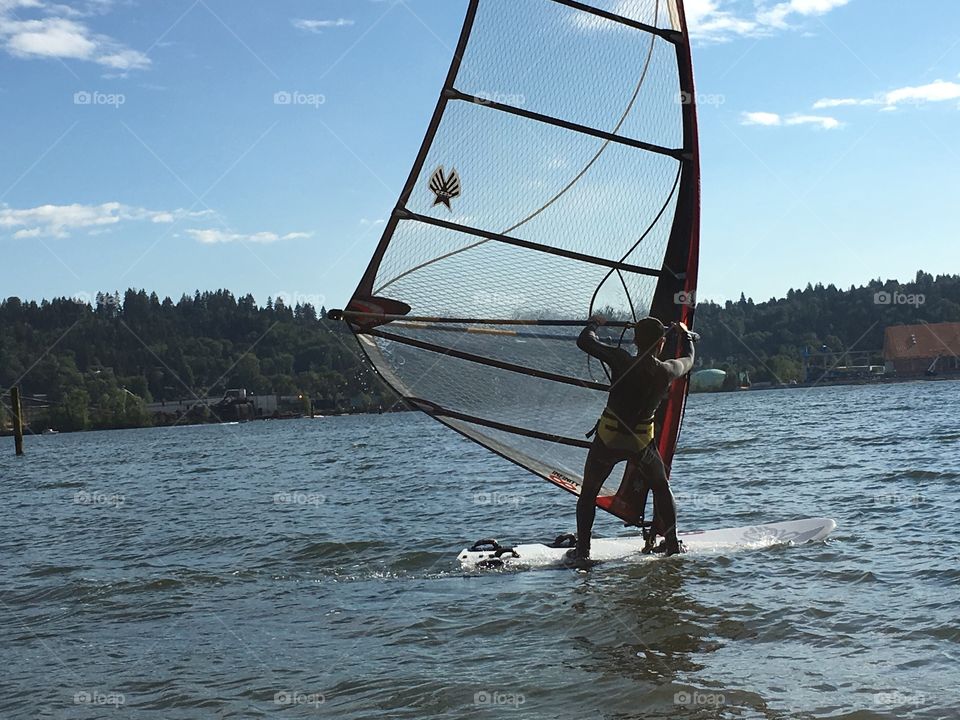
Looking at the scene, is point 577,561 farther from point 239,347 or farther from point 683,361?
point 239,347

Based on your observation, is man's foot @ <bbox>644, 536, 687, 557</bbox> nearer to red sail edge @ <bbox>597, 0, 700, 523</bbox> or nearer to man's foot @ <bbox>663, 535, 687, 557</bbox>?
man's foot @ <bbox>663, 535, 687, 557</bbox>

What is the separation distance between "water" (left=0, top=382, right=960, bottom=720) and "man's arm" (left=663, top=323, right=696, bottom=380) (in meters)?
1.65

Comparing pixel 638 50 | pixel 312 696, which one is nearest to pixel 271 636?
pixel 312 696

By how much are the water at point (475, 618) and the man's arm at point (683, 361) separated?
1653 mm

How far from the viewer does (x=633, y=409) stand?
26.9ft

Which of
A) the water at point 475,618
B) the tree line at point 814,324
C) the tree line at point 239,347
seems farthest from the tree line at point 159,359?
the water at point 475,618

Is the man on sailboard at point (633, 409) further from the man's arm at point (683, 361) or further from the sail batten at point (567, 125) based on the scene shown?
the sail batten at point (567, 125)

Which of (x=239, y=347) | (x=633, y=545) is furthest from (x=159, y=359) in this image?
(x=633, y=545)

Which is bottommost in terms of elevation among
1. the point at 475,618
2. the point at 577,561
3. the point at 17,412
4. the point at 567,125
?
the point at 475,618

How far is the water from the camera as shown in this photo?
18.4 feet

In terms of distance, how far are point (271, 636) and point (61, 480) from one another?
2447 centimetres

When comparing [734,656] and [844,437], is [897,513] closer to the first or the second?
[734,656]

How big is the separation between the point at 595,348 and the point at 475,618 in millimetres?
2213

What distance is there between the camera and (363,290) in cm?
786
